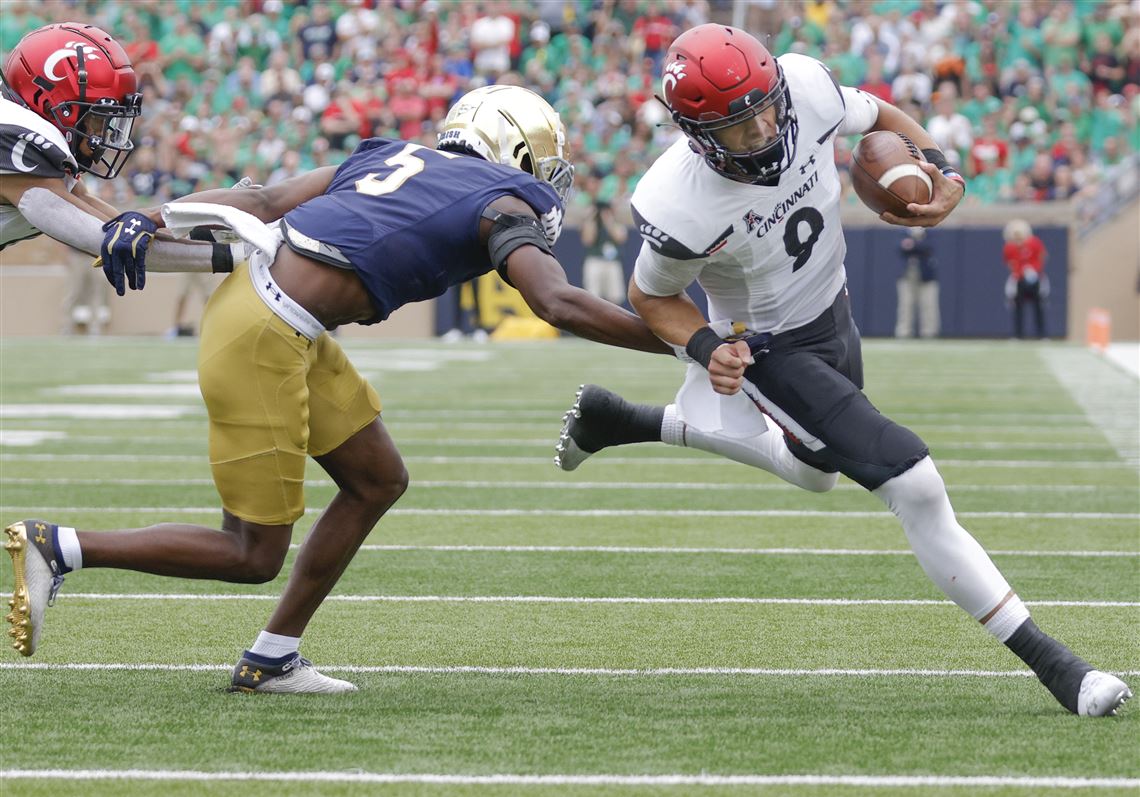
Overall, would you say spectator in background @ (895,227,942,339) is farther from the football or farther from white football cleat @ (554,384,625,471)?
the football

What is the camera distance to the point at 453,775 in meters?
3.35

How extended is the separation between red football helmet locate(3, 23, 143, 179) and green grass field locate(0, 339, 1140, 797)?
4.28 ft

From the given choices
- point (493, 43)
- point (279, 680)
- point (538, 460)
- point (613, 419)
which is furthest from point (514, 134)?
point (493, 43)

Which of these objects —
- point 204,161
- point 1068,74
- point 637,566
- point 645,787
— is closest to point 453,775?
point 645,787

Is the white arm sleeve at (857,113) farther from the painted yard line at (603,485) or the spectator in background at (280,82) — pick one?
the spectator in background at (280,82)

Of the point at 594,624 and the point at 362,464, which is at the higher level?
the point at 362,464

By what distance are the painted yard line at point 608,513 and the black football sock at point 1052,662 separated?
339cm

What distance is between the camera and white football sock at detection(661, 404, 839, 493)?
4.64m

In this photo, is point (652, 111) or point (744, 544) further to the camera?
point (652, 111)

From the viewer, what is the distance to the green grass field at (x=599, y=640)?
342 cm

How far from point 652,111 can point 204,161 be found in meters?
5.82

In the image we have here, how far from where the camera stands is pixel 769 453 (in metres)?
4.81

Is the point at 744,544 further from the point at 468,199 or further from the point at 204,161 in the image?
the point at 204,161

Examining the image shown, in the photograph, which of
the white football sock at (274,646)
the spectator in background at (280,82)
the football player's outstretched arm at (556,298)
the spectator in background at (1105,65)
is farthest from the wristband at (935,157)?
the spectator in background at (280,82)
